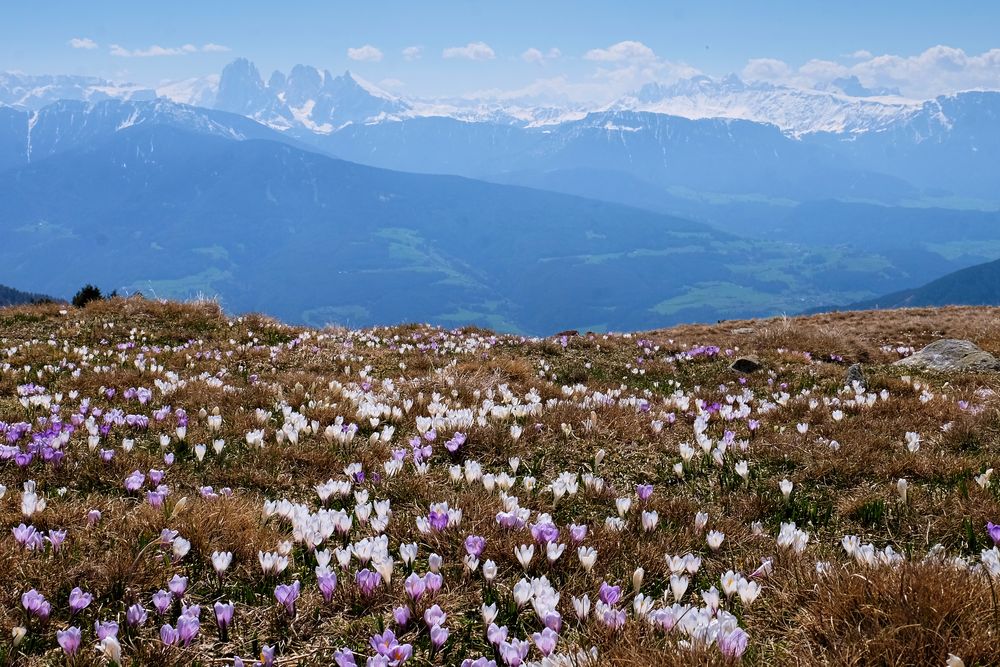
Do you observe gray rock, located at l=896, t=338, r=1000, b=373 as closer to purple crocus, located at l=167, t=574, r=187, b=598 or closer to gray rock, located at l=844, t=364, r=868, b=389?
gray rock, located at l=844, t=364, r=868, b=389

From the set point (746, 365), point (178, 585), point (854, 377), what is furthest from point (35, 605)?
point (746, 365)

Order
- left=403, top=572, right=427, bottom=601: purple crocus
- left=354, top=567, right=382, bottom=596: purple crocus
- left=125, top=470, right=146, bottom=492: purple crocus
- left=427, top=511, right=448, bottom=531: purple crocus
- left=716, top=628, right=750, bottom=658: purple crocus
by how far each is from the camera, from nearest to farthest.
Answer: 1. left=716, top=628, right=750, bottom=658: purple crocus
2. left=403, top=572, right=427, bottom=601: purple crocus
3. left=354, top=567, right=382, bottom=596: purple crocus
4. left=427, top=511, right=448, bottom=531: purple crocus
5. left=125, top=470, right=146, bottom=492: purple crocus

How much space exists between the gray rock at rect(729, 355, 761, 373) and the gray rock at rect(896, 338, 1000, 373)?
2843 millimetres

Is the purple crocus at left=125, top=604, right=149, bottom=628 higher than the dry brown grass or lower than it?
higher

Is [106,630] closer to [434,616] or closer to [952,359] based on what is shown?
[434,616]

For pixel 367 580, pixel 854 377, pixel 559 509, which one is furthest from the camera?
pixel 854 377

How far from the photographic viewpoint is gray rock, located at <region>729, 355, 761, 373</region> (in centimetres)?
1203

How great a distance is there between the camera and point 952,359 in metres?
11.8

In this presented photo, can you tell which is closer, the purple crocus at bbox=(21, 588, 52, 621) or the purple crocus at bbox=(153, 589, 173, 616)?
the purple crocus at bbox=(21, 588, 52, 621)

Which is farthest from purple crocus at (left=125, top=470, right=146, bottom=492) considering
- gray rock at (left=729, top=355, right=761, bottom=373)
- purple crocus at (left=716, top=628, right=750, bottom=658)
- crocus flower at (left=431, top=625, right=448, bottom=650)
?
gray rock at (left=729, top=355, right=761, bottom=373)

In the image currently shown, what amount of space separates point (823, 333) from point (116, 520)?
16.7 metres

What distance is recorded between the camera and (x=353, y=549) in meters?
3.55

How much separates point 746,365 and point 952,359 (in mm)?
3783

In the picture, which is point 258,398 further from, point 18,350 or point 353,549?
point 18,350
